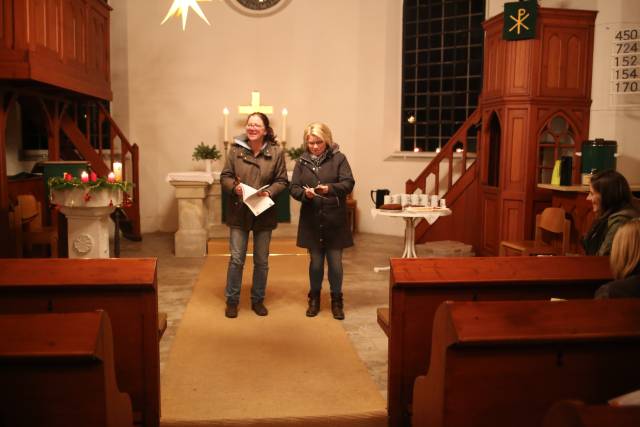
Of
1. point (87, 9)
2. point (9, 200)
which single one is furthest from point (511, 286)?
point (87, 9)

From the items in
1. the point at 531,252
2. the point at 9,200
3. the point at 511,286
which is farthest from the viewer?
the point at 9,200

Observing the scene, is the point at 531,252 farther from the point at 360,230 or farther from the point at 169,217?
the point at 169,217

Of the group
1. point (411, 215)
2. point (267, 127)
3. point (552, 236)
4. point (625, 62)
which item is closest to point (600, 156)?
point (552, 236)

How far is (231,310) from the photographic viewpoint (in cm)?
504

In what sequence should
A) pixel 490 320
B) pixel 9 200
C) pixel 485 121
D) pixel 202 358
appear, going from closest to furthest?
pixel 490 320 → pixel 202 358 → pixel 9 200 → pixel 485 121

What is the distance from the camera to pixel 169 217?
998 centimetres

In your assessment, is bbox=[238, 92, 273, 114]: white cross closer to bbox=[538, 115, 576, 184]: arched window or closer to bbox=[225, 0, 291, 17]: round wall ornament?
bbox=[225, 0, 291, 17]: round wall ornament

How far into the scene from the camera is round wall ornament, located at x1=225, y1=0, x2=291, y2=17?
9.74m

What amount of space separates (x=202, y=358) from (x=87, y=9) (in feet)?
17.4

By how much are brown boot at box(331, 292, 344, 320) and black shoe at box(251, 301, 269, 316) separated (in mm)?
569

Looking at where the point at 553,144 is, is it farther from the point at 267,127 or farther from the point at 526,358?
the point at 526,358

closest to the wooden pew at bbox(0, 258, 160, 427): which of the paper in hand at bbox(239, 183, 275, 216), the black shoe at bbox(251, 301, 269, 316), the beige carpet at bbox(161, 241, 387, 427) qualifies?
the beige carpet at bbox(161, 241, 387, 427)

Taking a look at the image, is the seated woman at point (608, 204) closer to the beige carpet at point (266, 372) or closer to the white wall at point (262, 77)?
the beige carpet at point (266, 372)

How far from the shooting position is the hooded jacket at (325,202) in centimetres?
480
